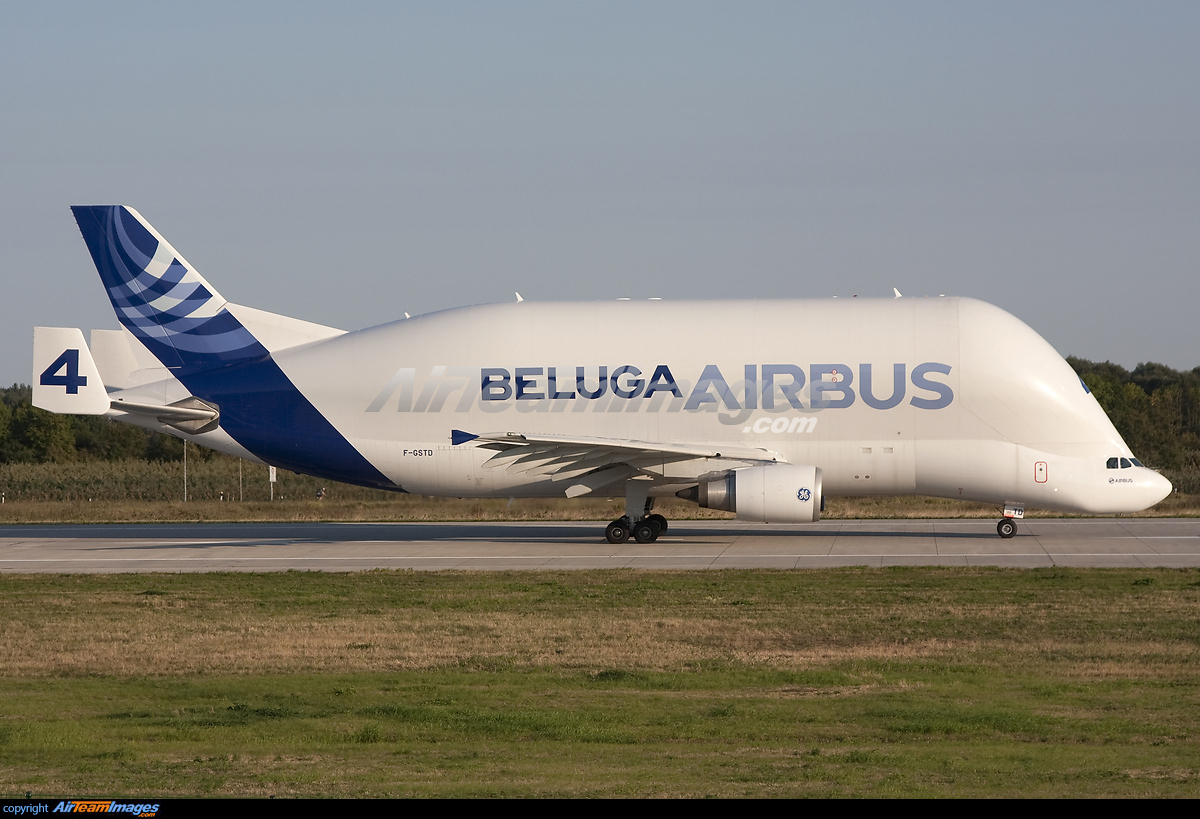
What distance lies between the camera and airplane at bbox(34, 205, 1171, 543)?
→ 28375 mm

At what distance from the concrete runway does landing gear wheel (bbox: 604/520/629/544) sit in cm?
31

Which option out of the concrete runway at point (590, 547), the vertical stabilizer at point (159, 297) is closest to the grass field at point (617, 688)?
the concrete runway at point (590, 547)

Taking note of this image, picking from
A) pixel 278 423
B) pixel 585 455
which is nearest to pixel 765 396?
pixel 585 455

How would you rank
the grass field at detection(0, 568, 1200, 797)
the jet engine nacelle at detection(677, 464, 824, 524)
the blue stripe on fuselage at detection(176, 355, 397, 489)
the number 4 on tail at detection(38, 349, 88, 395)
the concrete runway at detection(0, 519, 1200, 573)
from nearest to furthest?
1. the grass field at detection(0, 568, 1200, 797)
2. the concrete runway at detection(0, 519, 1200, 573)
3. the jet engine nacelle at detection(677, 464, 824, 524)
4. the number 4 on tail at detection(38, 349, 88, 395)
5. the blue stripe on fuselage at detection(176, 355, 397, 489)

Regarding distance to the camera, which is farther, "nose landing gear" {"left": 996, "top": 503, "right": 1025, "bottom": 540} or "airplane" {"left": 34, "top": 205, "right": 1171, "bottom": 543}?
"nose landing gear" {"left": 996, "top": 503, "right": 1025, "bottom": 540}

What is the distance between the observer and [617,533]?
30203 mm

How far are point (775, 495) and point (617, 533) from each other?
4.62 metres

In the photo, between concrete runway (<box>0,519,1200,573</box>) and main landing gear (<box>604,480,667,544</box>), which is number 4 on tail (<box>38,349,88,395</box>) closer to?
concrete runway (<box>0,519,1200,573</box>)

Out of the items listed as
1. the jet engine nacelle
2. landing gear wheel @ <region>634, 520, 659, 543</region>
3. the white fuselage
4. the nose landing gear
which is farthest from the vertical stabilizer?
the nose landing gear

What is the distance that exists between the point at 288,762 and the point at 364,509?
34.7 metres

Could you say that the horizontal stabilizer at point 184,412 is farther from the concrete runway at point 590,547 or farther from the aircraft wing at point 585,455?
the aircraft wing at point 585,455

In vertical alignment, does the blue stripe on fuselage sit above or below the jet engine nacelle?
above

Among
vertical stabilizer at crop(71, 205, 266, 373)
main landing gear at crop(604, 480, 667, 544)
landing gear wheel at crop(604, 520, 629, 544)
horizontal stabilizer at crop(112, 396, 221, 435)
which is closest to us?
main landing gear at crop(604, 480, 667, 544)

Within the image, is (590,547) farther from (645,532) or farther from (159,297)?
(159,297)
